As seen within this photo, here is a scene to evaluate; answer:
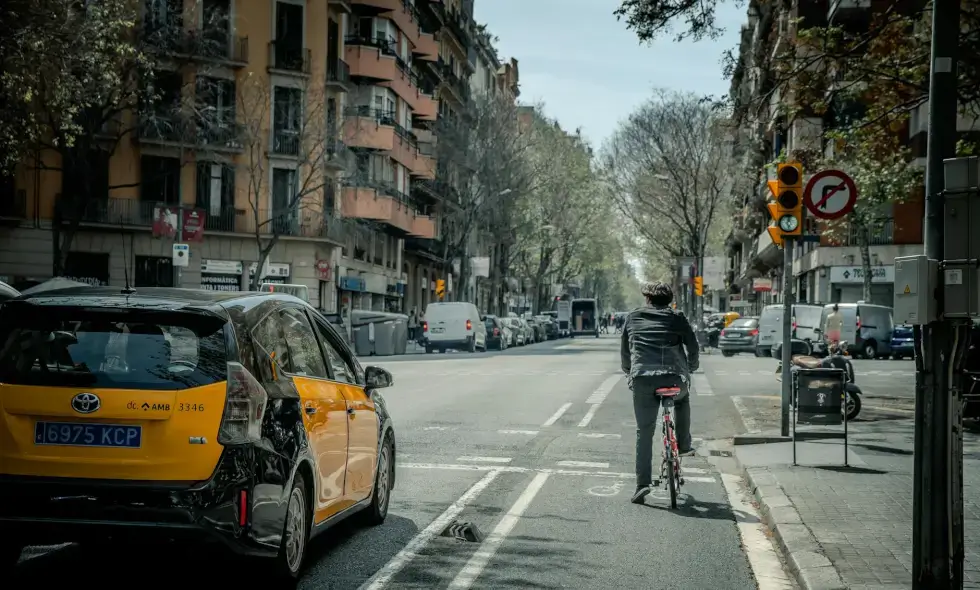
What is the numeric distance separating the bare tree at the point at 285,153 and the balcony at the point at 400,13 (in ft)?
25.4

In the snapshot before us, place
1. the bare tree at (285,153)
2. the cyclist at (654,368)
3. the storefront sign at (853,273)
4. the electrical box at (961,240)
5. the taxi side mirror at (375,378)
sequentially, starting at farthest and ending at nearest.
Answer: the storefront sign at (853,273), the bare tree at (285,153), the cyclist at (654,368), the taxi side mirror at (375,378), the electrical box at (961,240)

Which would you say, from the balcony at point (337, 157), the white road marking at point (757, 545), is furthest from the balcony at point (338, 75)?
the white road marking at point (757, 545)

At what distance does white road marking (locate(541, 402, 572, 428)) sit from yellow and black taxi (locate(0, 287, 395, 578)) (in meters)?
10.9

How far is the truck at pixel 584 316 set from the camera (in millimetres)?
94812

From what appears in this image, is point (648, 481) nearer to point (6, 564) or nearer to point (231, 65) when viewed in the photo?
point (6, 564)

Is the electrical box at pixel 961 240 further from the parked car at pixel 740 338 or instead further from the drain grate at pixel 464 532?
the parked car at pixel 740 338

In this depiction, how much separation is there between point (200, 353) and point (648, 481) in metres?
5.00

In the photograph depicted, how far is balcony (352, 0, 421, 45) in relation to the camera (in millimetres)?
57500

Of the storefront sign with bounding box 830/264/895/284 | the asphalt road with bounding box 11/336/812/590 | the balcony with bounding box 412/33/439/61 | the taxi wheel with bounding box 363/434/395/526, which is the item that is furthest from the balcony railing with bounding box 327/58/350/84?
the taxi wheel with bounding box 363/434/395/526

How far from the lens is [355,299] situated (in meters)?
59.0

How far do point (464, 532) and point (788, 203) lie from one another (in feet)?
23.6

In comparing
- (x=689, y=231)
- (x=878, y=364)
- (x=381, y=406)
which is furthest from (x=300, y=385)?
(x=689, y=231)

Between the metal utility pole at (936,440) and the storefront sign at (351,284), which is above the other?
the storefront sign at (351,284)

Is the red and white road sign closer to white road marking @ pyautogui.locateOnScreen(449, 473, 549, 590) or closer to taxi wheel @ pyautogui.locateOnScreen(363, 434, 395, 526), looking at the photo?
white road marking @ pyautogui.locateOnScreen(449, 473, 549, 590)
